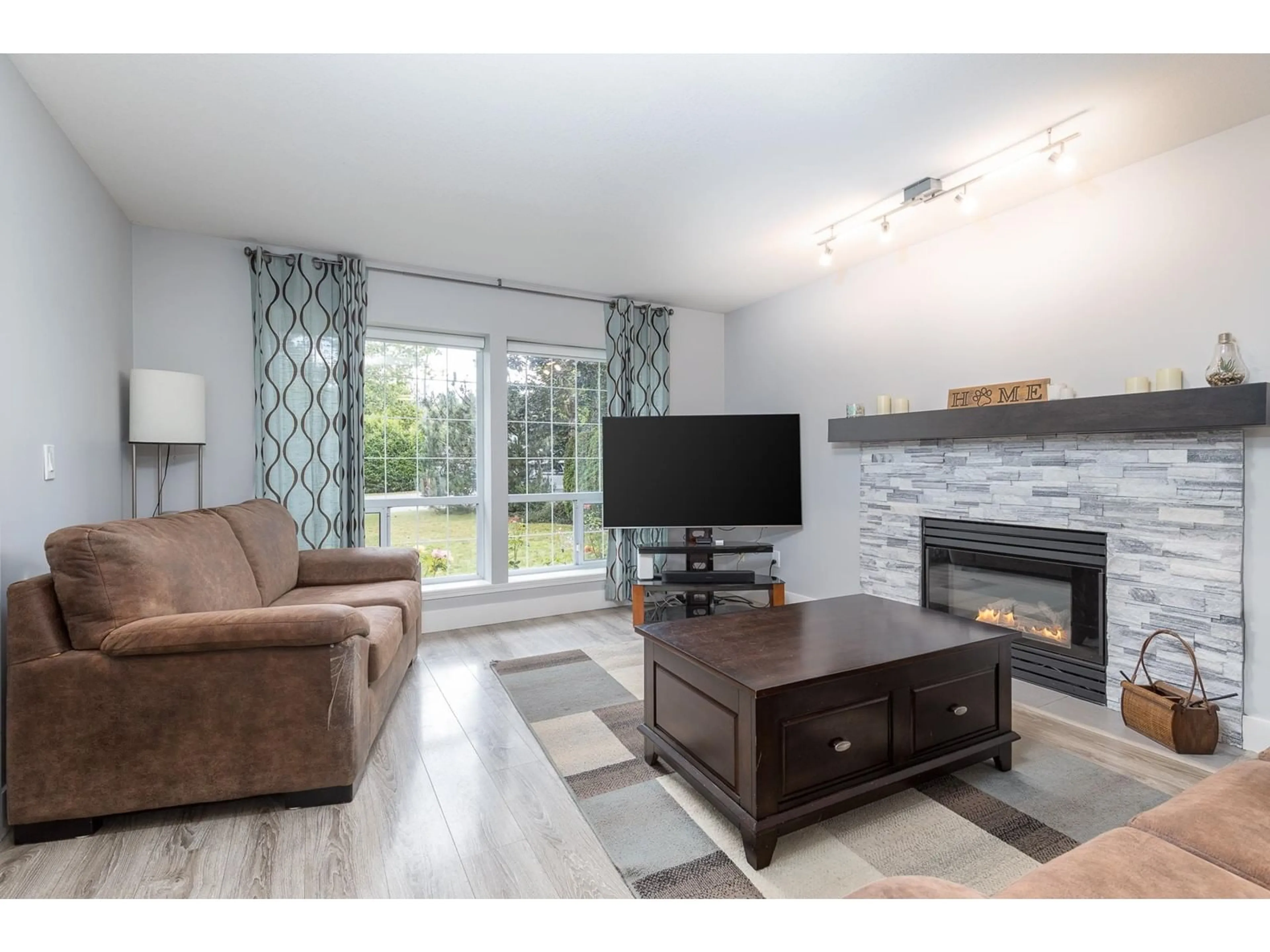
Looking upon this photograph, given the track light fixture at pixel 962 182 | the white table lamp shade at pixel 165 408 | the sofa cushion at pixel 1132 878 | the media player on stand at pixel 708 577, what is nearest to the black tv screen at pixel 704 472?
the media player on stand at pixel 708 577

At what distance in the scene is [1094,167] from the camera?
2557mm

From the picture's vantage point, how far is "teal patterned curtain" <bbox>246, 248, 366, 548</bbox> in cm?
341

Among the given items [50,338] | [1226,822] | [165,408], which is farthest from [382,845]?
[165,408]

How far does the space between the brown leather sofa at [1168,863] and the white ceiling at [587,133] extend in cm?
209

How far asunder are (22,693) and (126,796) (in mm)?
417

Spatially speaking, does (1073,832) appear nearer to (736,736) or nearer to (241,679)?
(736,736)

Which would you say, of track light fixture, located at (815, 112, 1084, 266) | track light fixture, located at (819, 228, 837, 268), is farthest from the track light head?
track light fixture, located at (819, 228, 837, 268)

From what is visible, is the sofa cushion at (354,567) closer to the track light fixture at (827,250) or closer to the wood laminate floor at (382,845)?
the wood laminate floor at (382,845)

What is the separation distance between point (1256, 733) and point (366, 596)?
3696 mm

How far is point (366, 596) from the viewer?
283cm

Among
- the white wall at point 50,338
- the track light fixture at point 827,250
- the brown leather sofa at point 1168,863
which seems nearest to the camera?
the brown leather sofa at point 1168,863

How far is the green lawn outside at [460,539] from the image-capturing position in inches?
158

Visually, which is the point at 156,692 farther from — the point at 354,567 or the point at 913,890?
the point at 913,890

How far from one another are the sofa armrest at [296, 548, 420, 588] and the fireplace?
9.86 feet
